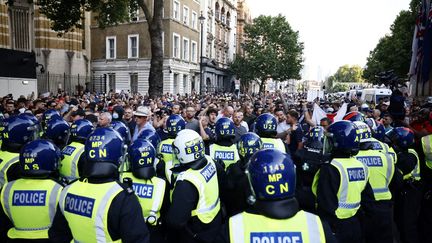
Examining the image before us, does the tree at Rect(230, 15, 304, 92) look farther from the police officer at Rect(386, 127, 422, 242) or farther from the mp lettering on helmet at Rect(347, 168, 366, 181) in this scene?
the mp lettering on helmet at Rect(347, 168, 366, 181)

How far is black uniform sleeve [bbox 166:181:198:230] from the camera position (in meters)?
3.41

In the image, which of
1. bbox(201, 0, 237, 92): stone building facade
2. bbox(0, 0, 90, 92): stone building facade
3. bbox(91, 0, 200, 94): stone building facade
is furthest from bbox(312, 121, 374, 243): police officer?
bbox(201, 0, 237, 92): stone building facade

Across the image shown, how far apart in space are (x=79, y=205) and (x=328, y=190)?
2492mm

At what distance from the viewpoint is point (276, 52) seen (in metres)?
53.7

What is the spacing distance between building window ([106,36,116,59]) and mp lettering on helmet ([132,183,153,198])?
135ft

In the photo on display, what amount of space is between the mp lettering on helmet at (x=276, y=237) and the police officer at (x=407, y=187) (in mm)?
4193

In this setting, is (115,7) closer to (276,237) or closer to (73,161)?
(73,161)

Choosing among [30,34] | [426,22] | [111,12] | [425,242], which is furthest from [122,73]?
[425,242]

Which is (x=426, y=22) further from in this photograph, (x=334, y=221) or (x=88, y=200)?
(x=88, y=200)

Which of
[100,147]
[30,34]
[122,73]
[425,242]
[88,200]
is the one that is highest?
[30,34]

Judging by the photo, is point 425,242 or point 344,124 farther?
point 425,242

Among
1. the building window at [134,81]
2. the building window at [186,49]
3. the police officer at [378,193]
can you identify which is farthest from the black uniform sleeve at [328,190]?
the building window at [186,49]

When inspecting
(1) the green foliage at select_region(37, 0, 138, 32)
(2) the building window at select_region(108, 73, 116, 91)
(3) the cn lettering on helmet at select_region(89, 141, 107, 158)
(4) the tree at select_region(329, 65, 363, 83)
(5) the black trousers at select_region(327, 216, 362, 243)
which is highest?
(4) the tree at select_region(329, 65, 363, 83)

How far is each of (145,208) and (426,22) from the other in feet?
56.6
